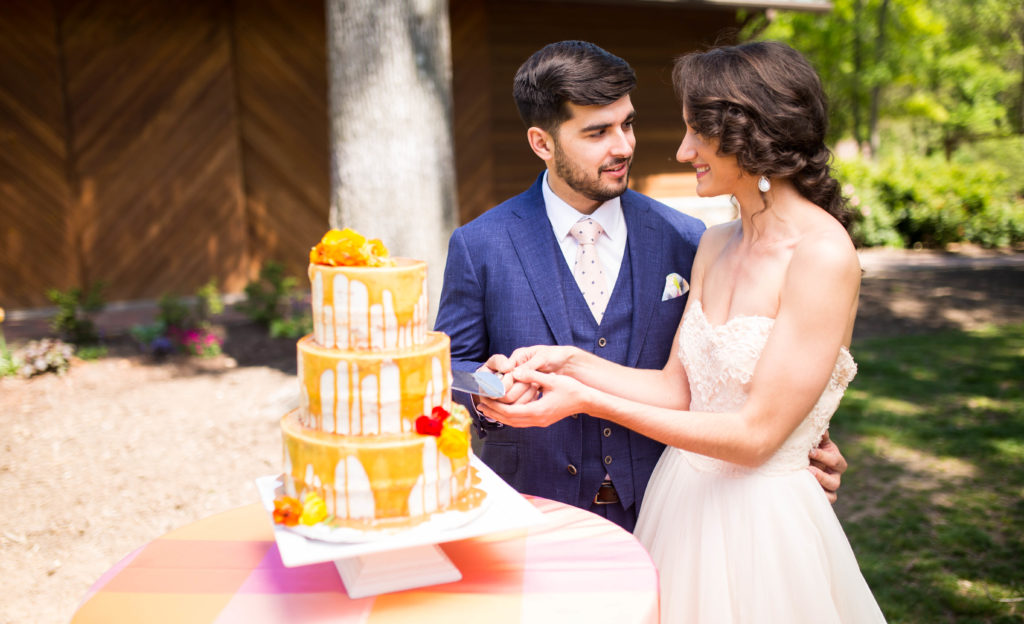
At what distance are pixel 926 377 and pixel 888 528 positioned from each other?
374cm

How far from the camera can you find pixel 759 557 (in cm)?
231

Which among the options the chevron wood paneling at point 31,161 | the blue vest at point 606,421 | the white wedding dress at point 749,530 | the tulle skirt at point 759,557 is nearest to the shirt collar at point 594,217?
the blue vest at point 606,421

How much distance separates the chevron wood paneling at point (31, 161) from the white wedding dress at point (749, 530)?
9.75m

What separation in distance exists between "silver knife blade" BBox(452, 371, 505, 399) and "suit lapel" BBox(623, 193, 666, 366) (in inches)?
25.4

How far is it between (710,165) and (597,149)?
1.58 ft

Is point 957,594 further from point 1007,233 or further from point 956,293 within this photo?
point 1007,233

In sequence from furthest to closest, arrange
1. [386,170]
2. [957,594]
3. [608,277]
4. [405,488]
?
1. [386,170]
2. [957,594]
3. [608,277]
4. [405,488]

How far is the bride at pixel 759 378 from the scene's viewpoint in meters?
2.19

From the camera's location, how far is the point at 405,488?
1.87m

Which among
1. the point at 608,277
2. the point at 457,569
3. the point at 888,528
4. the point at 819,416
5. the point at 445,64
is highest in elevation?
the point at 445,64

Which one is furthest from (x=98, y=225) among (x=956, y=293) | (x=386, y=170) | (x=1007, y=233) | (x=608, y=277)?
(x=1007, y=233)

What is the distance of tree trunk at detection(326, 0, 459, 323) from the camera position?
6.13 metres

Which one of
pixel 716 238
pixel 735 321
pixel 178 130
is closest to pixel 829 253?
pixel 735 321

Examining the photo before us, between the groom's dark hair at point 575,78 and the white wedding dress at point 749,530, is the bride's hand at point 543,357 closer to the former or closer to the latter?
the white wedding dress at point 749,530
